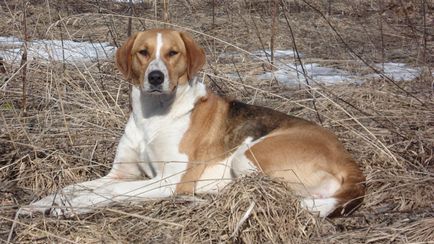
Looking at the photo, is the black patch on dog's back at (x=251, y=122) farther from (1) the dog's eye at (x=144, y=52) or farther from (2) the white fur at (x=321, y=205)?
(2) the white fur at (x=321, y=205)

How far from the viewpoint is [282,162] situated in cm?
507

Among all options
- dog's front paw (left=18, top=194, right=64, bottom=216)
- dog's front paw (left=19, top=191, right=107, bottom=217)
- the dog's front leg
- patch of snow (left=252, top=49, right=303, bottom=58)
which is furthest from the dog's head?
patch of snow (left=252, top=49, right=303, bottom=58)

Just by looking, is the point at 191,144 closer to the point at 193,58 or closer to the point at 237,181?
the point at 193,58

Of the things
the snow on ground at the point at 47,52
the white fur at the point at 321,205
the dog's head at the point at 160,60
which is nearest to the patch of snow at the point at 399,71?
the snow on ground at the point at 47,52

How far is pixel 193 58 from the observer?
534 centimetres

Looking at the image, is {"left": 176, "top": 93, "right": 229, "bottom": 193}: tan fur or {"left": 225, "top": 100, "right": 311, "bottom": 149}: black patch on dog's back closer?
{"left": 176, "top": 93, "right": 229, "bottom": 193}: tan fur

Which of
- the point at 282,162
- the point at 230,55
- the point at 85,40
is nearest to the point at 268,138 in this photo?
the point at 282,162

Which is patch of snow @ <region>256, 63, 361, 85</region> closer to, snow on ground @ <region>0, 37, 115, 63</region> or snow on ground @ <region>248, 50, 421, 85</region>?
snow on ground @ <region>248, 50, 421, 85</region>

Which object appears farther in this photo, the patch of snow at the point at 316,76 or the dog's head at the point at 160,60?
the patch of snow at the point at 316,76

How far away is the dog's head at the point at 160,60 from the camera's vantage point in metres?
5.04

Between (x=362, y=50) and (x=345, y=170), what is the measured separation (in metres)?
6.02

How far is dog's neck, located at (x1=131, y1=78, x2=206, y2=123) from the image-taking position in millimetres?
5418

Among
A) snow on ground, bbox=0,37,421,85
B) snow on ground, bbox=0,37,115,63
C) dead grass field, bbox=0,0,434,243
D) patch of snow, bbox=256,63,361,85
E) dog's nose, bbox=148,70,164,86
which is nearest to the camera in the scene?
dead grass field, bbox=0,0,434,243

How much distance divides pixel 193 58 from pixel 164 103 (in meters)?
0.42
